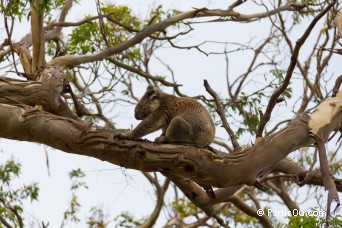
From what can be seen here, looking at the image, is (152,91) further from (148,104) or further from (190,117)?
(190,117)

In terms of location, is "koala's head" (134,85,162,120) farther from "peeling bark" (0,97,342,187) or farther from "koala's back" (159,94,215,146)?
"peeling bark" (0,97,342,187)

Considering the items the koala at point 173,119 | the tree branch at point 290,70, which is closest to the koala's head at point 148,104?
the koala at point 173,119

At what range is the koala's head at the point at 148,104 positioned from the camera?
22.5 ft

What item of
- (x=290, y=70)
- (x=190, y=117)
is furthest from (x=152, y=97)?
(x=290, y=70)

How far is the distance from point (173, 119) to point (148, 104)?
2.29ft

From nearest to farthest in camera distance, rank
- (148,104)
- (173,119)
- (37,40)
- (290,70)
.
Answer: (173,119) < (290,70) < (148,104) < (37,40)

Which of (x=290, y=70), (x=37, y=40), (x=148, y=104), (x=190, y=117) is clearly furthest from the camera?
(x=37, y=40)

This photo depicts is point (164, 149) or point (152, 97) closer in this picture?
point (164, 149)

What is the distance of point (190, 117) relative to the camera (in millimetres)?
6410

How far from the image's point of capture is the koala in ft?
20.2

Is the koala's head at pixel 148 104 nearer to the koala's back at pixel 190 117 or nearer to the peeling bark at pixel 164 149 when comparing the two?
the koala's back at pixel 190 117

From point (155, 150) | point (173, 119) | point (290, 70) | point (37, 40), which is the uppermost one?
point (37, 40)

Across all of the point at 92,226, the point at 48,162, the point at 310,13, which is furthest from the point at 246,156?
the point at 92,226

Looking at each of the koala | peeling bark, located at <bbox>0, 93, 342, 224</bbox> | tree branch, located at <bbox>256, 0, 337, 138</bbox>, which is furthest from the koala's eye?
peeling bark, located at <bbox>0, 93, 342, 224</bbox>
